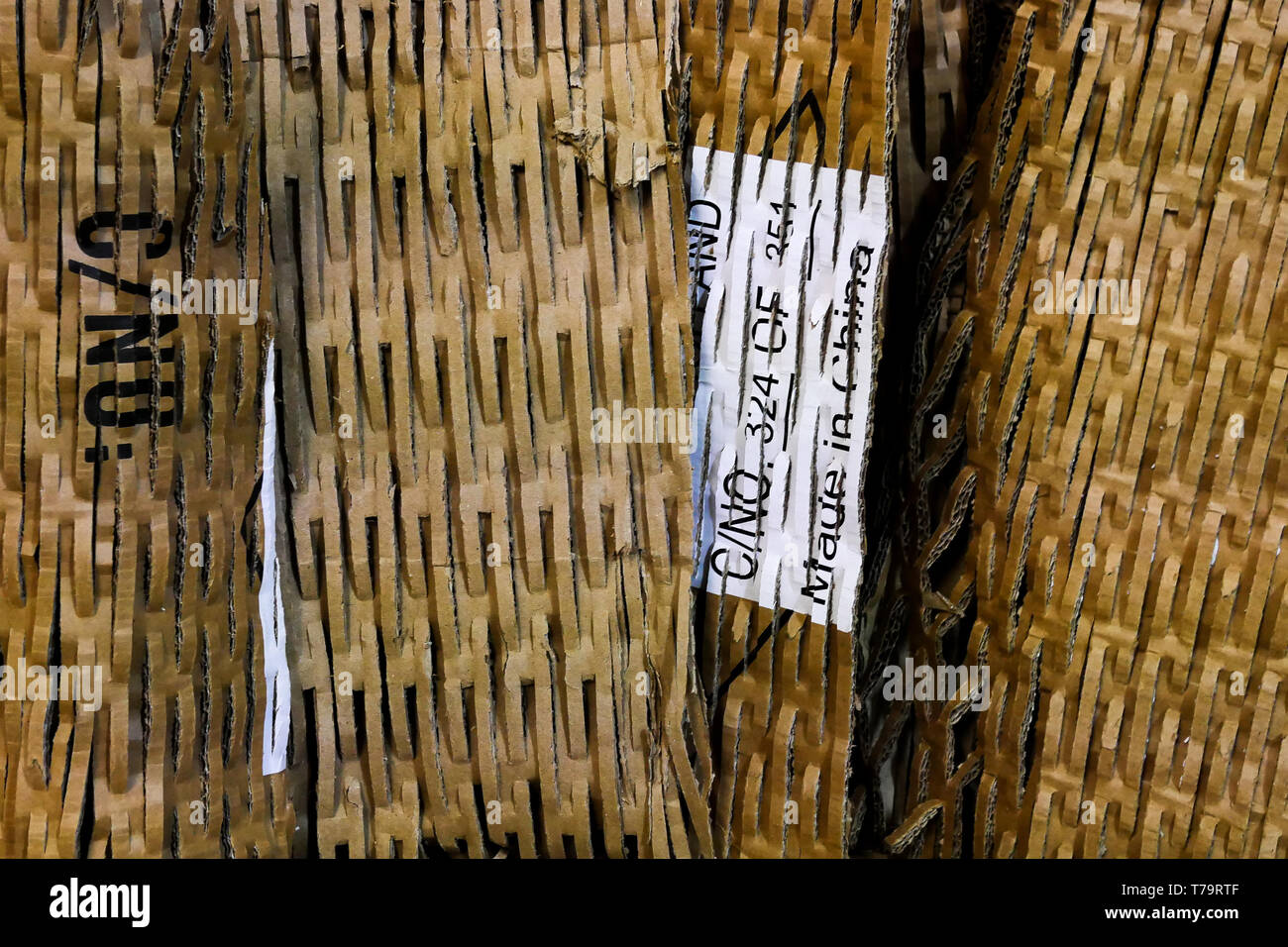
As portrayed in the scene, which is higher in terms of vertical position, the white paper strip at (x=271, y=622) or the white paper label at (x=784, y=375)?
the white paper label at (x=784, y=375)

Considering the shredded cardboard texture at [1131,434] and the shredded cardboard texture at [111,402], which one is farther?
the shredded cardboard texture at [1131,434]

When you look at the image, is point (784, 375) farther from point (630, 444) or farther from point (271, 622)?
point (271, 622)

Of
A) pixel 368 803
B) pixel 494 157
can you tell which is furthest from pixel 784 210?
pixel 368 803

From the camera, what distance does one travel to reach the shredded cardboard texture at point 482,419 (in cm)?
103

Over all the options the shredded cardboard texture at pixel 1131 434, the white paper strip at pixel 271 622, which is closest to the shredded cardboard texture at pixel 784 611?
the shredded cardboard texture at pixel 1131 434

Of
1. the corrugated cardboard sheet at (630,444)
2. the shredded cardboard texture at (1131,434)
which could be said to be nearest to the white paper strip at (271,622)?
the corrugated cardboard sheet at (630,444)

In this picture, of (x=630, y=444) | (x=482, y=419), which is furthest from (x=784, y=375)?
(x=482, y=419)

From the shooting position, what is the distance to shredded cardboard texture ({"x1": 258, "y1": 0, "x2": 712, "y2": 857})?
103cm

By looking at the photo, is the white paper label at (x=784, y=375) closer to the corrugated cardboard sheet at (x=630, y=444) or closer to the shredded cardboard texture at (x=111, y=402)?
the corrugated cardboard sheet at (x=630, y=444)

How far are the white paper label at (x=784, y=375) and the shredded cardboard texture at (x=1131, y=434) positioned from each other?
132mm

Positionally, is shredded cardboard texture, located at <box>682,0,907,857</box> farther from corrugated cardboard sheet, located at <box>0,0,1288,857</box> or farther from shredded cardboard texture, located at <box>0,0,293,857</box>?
shredded cardboard texture, located at <box>0,0,293,857</box>

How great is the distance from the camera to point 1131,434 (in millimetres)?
1072

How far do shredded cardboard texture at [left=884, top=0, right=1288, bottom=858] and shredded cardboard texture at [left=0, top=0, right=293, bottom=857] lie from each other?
72cm

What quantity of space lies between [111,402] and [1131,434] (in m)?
0.92
